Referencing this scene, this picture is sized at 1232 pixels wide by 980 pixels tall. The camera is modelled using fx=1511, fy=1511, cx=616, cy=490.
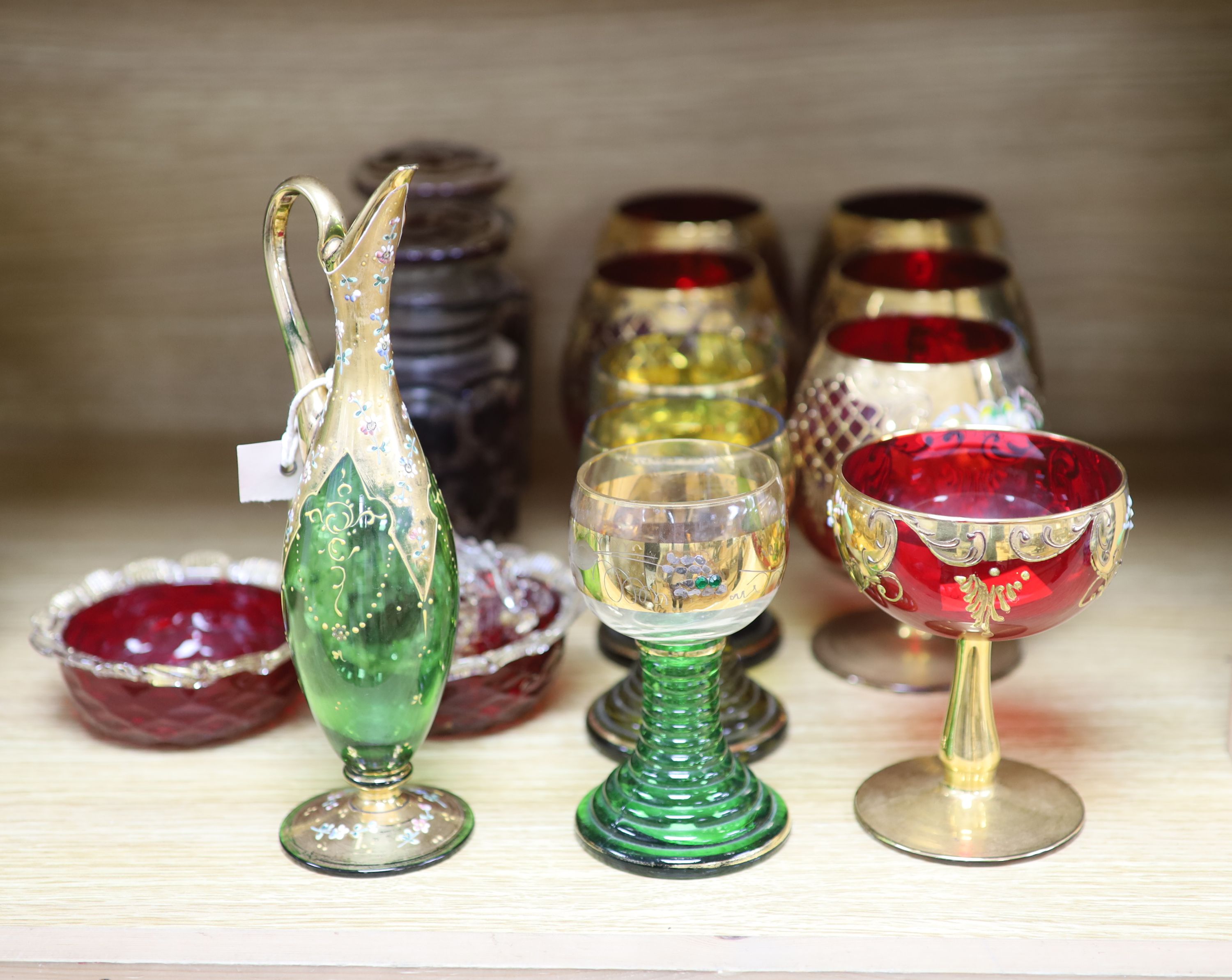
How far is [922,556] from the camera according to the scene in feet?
1.90

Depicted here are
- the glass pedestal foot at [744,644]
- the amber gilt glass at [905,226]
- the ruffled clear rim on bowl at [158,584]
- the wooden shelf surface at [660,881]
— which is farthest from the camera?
the amber gilt glass at [905,226]

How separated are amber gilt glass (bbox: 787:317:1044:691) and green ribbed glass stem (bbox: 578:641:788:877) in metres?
0.14

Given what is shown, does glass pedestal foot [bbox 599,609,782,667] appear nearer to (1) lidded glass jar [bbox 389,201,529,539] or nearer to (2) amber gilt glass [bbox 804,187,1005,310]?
Answer: (1) lidded glass jar [bbox 389,201,529,539]

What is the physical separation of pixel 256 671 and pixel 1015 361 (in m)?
0.39

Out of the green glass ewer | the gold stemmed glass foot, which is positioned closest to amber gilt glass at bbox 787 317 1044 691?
the gold stemmed glass foot

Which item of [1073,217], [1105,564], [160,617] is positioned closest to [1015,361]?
[1105,564]

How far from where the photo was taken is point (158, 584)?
771mm

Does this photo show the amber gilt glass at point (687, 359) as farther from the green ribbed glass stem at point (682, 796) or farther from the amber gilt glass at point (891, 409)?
the green ribbed glass stem at point (682, 796)

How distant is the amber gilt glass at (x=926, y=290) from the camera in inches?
31.9

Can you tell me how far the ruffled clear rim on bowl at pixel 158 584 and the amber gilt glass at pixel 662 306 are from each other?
0.20 metres

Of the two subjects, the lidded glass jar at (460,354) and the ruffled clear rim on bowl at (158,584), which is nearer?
the ruffled clear rim on bowl at (158,584)

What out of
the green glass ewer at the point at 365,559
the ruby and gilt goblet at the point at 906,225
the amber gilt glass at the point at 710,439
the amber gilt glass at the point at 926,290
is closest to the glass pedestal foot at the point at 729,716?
the amber gilt glass at the point at 710,439

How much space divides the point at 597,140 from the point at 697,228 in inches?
4.9

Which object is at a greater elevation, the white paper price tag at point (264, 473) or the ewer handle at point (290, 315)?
the ewer handle at point (290, 315)
